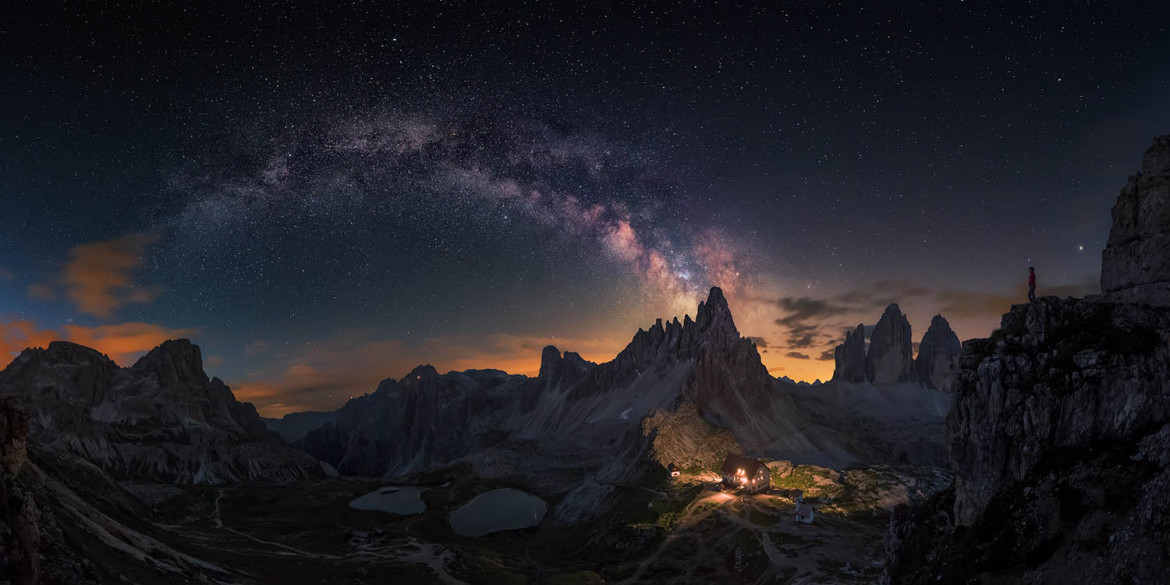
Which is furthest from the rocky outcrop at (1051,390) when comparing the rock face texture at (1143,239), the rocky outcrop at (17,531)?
the rocky outcrop at (17,531)

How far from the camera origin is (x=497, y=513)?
563 feet

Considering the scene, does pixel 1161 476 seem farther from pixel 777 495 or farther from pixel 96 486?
pixel 96 486

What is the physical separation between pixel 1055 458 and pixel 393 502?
175 metres

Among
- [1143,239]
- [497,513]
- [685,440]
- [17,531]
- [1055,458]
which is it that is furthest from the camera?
[685,440]

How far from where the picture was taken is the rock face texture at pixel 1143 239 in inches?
2125

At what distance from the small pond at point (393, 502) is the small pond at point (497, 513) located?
13.7 metres

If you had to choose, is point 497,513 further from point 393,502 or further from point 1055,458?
point 1055,458

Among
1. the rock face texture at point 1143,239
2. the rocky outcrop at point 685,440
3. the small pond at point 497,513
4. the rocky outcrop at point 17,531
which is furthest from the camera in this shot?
the rocky outcrop at point 685,440

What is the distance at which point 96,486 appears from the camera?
9600cm

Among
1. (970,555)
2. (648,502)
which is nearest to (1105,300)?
(970,555)

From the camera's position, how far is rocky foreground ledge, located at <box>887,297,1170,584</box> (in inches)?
1635

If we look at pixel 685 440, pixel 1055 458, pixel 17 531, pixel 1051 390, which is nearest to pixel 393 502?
pixel 685 440

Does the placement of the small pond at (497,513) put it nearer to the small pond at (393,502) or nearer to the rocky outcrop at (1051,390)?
the small pond at (393,502)

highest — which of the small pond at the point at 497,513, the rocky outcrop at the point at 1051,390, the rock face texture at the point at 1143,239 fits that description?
the rock face texture at the point at 1143,239
